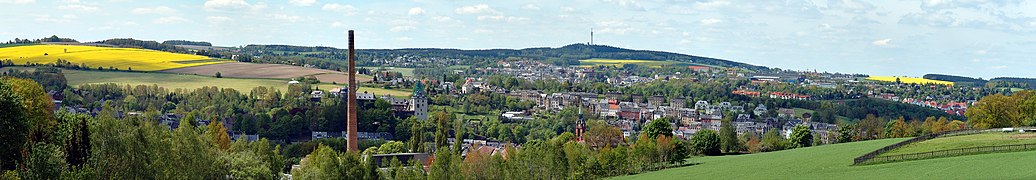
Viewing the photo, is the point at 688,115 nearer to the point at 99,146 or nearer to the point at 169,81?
the point at 169,81

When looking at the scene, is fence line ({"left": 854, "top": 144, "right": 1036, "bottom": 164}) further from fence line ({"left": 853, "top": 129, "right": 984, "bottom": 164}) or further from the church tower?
the church tower

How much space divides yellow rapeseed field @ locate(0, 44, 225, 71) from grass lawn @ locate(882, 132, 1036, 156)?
128081 mm

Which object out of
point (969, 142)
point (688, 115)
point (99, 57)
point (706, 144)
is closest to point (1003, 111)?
point (706, 144)

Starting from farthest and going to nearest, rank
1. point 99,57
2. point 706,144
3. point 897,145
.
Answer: point 99,57, point 706,144, point 897,145

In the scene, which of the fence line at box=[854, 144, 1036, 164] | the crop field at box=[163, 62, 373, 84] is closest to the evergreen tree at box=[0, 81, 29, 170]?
the fence line at box=[854, 144, 1036, 164]

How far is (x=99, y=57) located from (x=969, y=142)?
473ft

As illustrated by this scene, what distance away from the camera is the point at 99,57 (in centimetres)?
17988

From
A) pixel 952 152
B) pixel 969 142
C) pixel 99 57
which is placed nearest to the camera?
pixel 952 152

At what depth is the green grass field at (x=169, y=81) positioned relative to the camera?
15338 cm

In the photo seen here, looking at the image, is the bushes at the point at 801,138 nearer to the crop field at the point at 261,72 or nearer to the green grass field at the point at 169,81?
the green grass field at the point at 169,81

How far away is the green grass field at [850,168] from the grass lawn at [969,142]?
3.11m

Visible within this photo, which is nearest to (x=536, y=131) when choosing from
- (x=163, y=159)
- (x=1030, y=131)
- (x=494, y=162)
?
(x=1030, y=131)

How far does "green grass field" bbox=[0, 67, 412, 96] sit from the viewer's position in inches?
6038

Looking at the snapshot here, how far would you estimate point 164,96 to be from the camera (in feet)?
474
